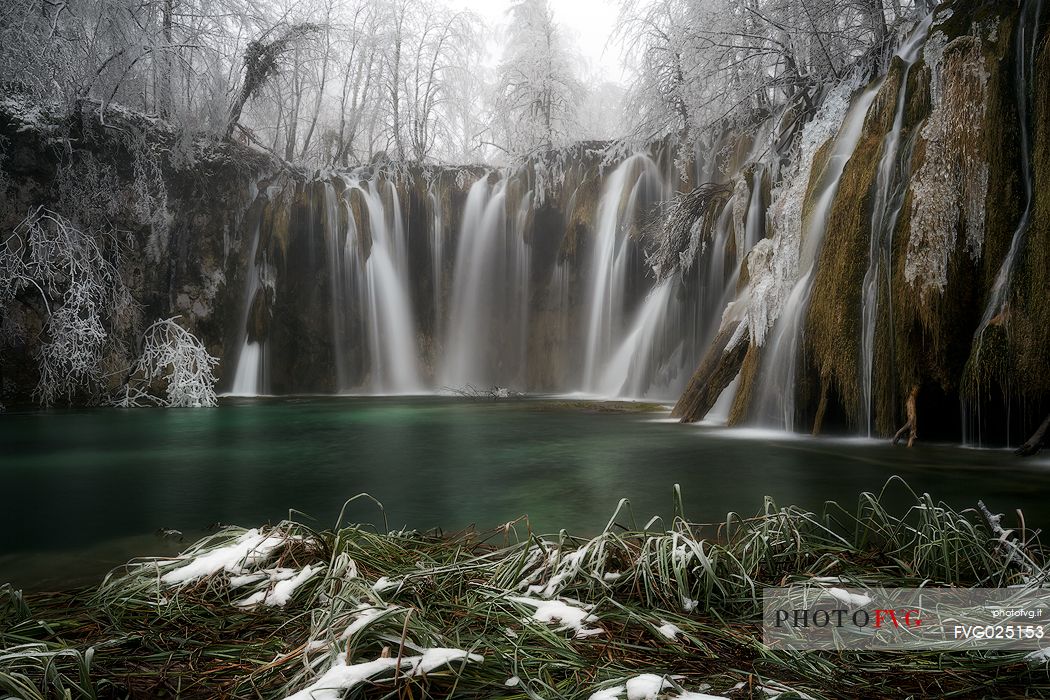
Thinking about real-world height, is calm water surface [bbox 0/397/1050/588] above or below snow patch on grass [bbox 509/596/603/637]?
below

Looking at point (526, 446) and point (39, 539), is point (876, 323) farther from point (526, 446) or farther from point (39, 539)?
point (39, 539)

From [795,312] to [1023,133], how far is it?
2.37 m

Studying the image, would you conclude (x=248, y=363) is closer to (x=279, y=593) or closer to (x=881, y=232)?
(x=881, y=232)

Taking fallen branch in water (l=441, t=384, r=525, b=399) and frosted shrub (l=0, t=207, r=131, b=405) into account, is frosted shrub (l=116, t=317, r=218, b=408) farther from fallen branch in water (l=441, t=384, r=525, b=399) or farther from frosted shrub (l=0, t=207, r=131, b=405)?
fallen branch in water (l=441, t=384, r=525, b=399)

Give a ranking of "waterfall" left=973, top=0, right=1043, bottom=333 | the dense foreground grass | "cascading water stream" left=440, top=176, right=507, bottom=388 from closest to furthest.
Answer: the dense foreground grass → "waterfall" left=973, top=0, right=1043, bottom=333 → "cascading water stream" left=440, top=176, right=507, bottom=388

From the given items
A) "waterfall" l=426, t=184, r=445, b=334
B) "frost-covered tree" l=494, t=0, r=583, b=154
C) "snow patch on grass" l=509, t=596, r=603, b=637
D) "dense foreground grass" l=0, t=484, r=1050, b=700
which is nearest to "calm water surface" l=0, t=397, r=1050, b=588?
"dense foreground grass" l=0, t=484, r=1050, b=700

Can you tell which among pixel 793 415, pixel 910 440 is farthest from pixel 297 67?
pixel 910 440

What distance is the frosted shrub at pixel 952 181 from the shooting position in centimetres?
550

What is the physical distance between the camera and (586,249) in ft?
49.9

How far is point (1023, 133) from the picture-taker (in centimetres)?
539

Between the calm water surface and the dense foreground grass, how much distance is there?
110 cm

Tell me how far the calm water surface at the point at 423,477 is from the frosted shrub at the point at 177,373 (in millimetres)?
3226

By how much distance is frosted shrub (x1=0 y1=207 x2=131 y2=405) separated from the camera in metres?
10.7

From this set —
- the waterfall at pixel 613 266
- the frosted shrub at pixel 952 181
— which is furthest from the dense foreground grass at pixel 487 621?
the waterfall at pixel 613 266
